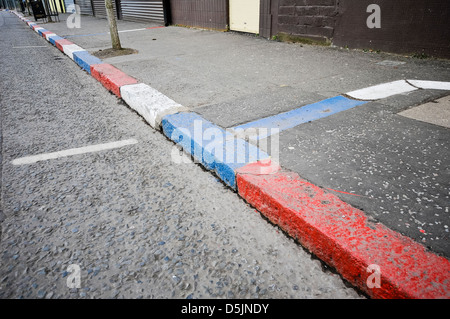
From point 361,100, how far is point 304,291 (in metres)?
2.32

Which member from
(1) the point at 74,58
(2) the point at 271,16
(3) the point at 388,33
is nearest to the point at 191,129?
(3) the point at 388,33

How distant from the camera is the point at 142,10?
11.7m

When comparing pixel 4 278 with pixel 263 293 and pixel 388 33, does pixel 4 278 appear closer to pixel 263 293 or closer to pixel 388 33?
pixel 263 293

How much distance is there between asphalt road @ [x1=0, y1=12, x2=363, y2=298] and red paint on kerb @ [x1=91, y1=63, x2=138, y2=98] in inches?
51.4

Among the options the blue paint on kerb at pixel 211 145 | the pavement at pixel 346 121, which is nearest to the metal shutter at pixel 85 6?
the pavement at pixel 346 121

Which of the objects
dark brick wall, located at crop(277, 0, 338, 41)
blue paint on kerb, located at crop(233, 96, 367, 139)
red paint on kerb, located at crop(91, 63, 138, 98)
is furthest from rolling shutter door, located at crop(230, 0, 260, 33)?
blue paint on kerb, located at crop(233, 96, 367, 139)

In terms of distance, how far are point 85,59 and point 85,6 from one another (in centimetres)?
1679

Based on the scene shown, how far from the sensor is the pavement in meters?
1.37

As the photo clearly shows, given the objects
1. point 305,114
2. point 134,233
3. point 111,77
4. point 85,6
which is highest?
point 85,6

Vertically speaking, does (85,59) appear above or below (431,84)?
above

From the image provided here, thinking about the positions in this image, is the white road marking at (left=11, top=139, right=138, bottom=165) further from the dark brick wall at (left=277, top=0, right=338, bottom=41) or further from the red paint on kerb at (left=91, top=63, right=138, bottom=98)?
the dark brick wall at (left=277, top=0, right=338, bottom=41)

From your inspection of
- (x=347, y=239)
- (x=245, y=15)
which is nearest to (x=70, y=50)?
(x=245, y=15)

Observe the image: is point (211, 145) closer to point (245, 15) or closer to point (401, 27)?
point (401, 27)

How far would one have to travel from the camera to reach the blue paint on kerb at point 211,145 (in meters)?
1.83
